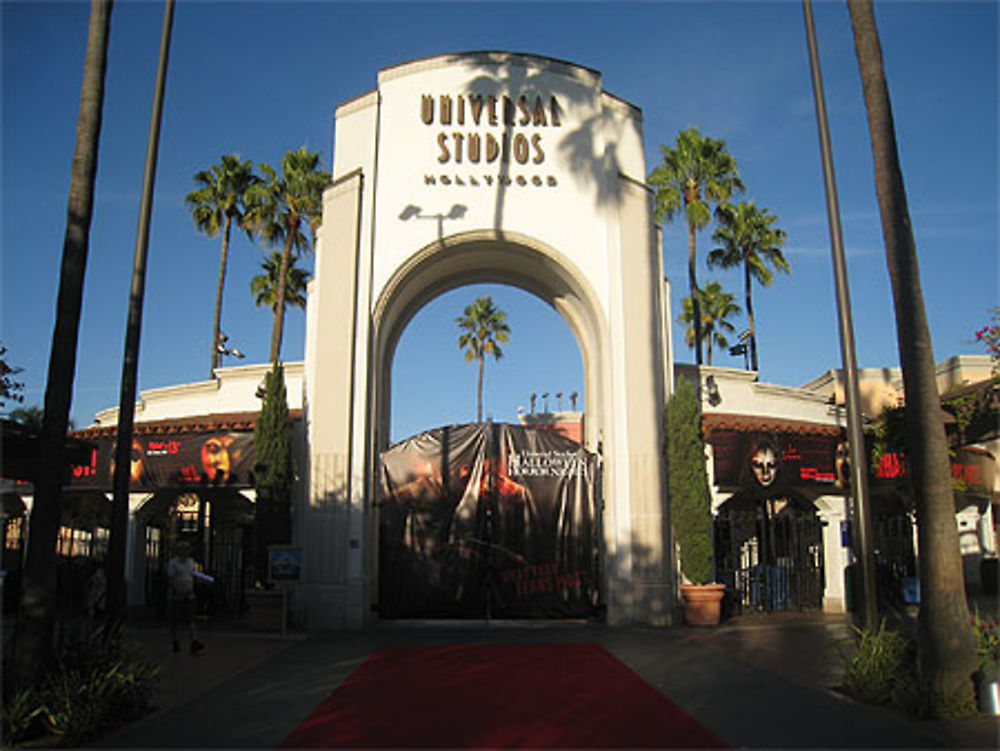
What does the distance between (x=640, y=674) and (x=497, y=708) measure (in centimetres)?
269

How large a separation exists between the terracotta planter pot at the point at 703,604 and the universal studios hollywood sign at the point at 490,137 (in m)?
8.70

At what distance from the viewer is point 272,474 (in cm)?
1639

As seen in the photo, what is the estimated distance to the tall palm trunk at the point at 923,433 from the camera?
814 centimetres

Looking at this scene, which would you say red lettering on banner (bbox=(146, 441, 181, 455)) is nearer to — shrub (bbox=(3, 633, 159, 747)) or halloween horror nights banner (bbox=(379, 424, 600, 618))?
halloween horror nights banner (bbox=(379, 424, 600, 618))

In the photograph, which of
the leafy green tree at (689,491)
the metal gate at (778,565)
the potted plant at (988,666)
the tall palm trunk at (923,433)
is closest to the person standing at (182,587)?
the leafy green tree at (689,491)

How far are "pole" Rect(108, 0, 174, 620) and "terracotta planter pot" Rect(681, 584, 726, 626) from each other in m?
10.1

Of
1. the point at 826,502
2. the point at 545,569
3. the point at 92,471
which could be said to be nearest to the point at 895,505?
the point at 826,502

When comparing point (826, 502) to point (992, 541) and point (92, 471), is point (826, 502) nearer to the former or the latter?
point (992, 541)

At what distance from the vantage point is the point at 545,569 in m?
17.0

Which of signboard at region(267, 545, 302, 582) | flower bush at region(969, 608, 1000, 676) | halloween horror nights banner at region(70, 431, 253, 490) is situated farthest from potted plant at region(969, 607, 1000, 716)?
halloween horror nights banner at region(70, 431, 253, 490)

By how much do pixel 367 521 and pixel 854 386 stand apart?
9.68 m

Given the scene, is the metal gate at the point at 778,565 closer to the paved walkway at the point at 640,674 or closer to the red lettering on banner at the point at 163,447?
the paved walkway at the point at 640,674

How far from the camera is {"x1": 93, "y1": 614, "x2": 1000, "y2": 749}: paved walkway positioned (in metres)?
7.26

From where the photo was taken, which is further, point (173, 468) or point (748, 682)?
point (173, 468)
